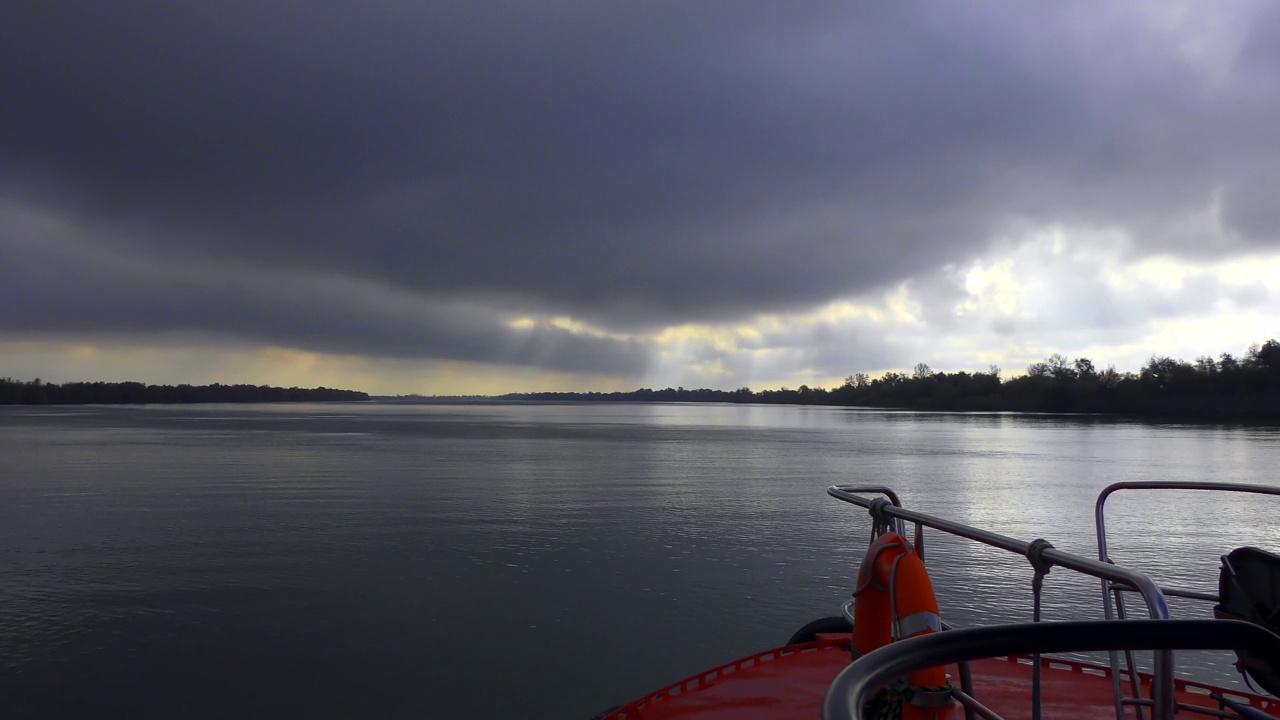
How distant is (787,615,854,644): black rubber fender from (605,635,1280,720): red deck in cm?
72

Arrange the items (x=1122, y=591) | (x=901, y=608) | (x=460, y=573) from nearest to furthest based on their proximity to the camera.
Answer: (x=901, y=608) → (x=1122, y=591) → (x=460, y=573)

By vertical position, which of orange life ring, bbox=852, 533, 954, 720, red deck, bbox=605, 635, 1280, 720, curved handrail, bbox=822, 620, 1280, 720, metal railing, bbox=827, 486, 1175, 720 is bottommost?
red deck, bbox=605, 635, 1280, 720

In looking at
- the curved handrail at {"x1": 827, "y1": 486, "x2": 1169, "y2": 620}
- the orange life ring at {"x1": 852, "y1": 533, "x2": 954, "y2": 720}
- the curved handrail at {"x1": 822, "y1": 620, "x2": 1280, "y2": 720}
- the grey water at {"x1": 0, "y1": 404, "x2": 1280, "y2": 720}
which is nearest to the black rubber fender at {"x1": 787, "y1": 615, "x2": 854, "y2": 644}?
the grey water at {"x1": 0, "y1": 404, "x2": 1280, "y2": 720}

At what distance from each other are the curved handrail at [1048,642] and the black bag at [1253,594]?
2.45 m

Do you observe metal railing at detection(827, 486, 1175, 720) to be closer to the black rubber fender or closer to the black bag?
the black bag

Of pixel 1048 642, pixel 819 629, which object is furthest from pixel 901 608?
pixel 819 629

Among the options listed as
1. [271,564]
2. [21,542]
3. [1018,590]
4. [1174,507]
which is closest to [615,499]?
[271,564]

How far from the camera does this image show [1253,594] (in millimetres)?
3656

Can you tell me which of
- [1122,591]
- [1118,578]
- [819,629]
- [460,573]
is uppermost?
[1118,578]

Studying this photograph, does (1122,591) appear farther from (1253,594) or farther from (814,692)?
(814,692)

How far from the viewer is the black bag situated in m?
3.42

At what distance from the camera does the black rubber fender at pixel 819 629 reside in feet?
21.0

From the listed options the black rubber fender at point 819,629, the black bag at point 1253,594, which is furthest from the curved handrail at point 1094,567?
the black rubber fender at point 819,629

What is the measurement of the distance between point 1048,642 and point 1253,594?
3.14 m
